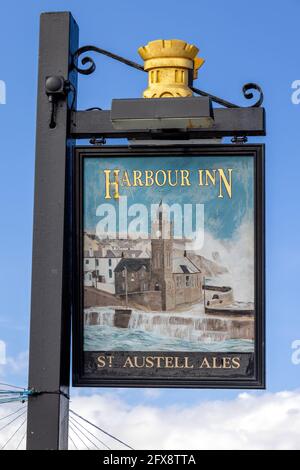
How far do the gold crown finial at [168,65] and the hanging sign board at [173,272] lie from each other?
1.65 feet

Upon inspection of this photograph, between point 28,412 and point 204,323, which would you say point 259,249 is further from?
point 28,412

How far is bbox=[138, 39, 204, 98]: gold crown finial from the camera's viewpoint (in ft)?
36.6

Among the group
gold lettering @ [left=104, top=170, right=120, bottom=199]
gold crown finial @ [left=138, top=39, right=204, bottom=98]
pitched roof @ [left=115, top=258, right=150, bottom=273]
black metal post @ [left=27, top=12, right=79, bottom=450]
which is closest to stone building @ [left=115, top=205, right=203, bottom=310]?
pitched roof @ [left=115, top=258, right=150, bottom=273]

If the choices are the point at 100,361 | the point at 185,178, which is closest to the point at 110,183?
the point at 185,178

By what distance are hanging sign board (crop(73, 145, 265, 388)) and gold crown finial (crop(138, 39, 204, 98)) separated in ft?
1.65

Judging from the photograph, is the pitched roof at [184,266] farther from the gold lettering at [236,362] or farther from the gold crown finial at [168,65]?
the gold crown finial at [168,65]

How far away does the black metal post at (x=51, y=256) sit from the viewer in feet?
35.2

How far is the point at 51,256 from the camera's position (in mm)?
10883

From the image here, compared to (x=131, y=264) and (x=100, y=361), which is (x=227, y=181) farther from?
(x=100, y=361)

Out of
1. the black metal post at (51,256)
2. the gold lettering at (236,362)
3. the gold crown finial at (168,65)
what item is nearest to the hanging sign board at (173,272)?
the gold lettering at (236,362)

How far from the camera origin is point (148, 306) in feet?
36.1

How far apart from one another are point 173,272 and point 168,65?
1740 mm

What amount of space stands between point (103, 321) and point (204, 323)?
831mm

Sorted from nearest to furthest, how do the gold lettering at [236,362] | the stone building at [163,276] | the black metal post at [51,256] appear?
the black metal post at [51,256], the gold lettering at [236,362], the stone building at [163,276]
